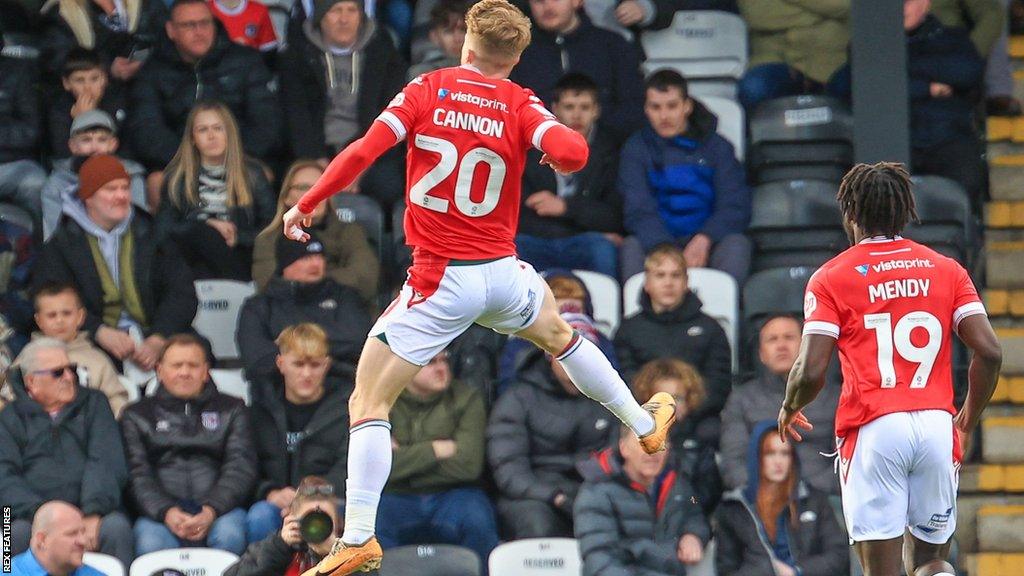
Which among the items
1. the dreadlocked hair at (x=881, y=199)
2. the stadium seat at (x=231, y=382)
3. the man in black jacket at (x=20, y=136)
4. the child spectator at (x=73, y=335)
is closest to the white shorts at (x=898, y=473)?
the dreadlocked hair at (x=881, y=199)

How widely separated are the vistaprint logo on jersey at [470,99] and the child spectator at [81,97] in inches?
201

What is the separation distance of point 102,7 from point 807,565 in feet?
18.8

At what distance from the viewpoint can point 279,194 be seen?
1101 centimetres

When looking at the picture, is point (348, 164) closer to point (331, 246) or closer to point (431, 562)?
point (431, 562)

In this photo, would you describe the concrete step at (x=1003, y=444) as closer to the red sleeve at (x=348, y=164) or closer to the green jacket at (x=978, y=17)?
the green jacket at (x=978, y=17)

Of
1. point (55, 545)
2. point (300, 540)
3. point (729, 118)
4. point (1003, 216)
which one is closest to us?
point (300, 540)

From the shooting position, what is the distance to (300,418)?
390 inches

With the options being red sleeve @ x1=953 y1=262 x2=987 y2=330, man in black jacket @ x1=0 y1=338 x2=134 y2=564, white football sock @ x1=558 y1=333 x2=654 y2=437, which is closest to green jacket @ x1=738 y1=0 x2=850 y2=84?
man in black jacket @ x1=0 y1=338 x2=134 y2=564

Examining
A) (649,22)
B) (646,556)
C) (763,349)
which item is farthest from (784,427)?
(649,22)

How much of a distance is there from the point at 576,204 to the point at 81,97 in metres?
3.01

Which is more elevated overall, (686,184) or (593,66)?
(593,66)

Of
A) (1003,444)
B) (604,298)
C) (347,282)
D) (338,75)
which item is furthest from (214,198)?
(1003,444)

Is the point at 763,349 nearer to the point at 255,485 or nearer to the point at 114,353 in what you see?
the point at 255,485

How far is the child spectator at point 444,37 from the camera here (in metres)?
11.4
